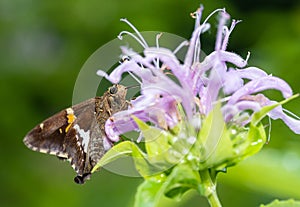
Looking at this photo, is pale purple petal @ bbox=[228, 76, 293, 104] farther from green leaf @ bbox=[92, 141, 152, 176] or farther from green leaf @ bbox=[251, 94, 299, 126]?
green leaf @ bbox=[92, 141, 152, 176]

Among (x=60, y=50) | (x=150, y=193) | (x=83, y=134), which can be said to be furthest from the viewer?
(x=60, y=50)

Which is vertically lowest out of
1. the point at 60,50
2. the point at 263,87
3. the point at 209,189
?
the point at 209,189

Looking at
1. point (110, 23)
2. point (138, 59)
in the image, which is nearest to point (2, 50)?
point (110, 23)

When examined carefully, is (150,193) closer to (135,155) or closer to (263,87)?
(135,155)

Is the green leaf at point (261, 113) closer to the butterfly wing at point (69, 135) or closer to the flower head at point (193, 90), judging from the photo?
the flower head at point (193, 90)

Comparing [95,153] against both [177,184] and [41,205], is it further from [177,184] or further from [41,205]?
[41,205]

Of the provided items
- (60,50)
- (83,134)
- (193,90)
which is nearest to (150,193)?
(193,90)
